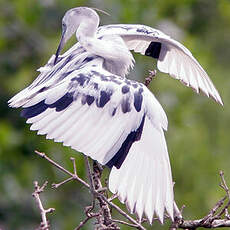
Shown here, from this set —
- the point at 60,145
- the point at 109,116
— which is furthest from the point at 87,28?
the point at 60,145

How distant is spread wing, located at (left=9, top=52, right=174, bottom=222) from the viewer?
3.54m

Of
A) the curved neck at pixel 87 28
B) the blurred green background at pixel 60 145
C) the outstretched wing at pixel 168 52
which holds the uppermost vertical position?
the curved neck at pixel 87 28

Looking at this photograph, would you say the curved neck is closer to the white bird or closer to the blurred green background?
the white bird

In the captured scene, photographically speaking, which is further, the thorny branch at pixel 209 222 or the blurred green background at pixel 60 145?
the blurred green background at pixel 60 145

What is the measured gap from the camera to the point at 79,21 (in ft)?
13.5

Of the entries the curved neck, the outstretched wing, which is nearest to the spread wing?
the curved neck

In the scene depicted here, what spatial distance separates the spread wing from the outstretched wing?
416 millimetres

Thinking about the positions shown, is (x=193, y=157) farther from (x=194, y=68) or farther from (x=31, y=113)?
(x=31, y=113)

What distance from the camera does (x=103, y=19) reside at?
23.2 ft

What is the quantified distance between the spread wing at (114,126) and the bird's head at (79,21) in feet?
0.87

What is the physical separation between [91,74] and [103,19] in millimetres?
3309

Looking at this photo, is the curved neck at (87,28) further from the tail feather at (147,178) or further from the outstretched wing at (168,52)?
the tail feather at (147,178)

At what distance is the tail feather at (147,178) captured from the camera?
350 centimetres

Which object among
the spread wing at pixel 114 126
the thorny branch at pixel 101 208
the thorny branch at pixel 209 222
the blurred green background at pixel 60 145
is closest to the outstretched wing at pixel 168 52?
the spread wing at pixel 114 126
